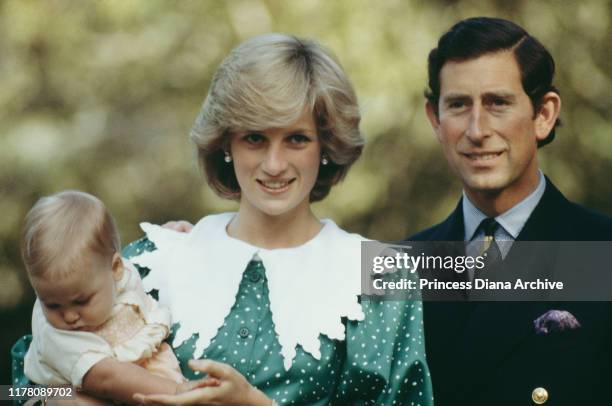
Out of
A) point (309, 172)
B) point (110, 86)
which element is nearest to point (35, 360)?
point (309, 172)

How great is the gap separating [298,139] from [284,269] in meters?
0.40

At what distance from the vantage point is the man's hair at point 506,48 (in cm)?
363

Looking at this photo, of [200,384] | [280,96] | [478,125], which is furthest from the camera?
[478,125]

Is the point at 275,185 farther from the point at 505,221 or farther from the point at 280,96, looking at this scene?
the point at 505,221

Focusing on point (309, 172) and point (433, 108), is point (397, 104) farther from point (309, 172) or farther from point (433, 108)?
point (309, 172)

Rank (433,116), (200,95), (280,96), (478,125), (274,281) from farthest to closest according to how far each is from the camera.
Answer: (200,95)
(433,116)
(478,125)
(274,281)
(280,96)

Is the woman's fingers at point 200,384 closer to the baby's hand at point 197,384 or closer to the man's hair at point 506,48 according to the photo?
the baby's hand at point 197,384

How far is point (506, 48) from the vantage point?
364 centimetres

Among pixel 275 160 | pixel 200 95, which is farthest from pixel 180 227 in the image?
pixel 200 95

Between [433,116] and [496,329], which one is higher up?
[433,116]

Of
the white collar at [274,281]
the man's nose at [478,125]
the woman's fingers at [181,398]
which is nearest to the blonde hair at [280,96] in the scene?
the white collar at [274,281]

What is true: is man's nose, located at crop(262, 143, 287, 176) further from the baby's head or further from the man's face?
the man's face

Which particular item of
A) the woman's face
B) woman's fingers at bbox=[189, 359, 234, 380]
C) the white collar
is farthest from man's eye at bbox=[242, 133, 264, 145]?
woman's fingers at bbox=[189, 359, 234, 380]

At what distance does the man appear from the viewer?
10.8 ft
